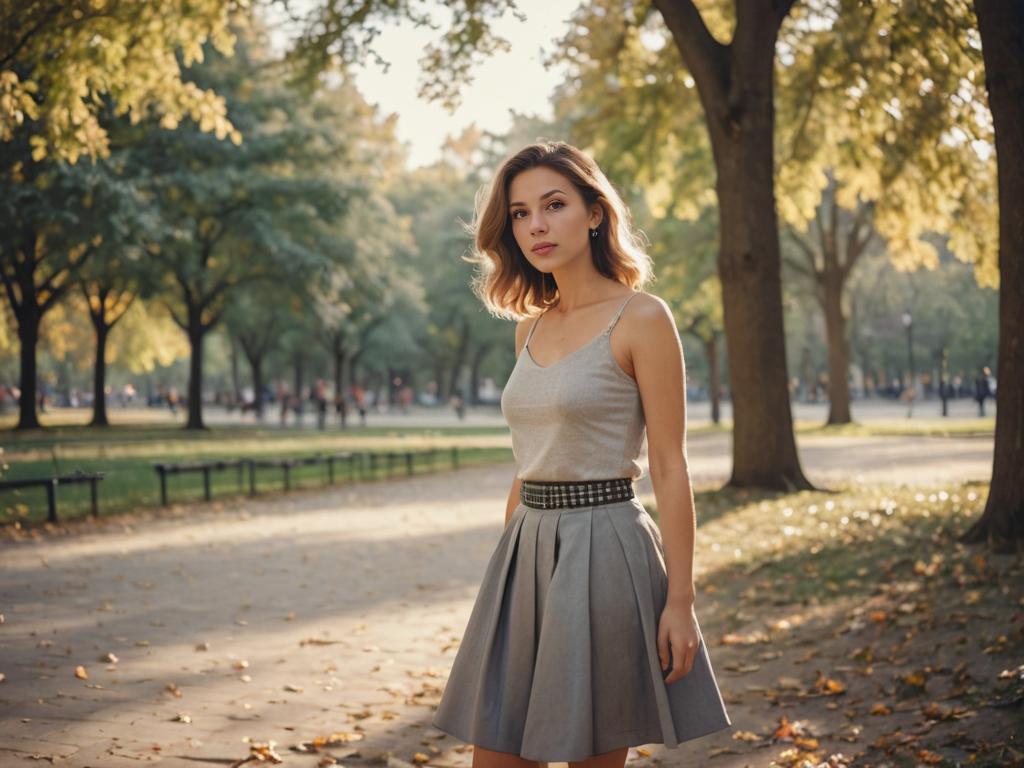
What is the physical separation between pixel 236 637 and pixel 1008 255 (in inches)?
237

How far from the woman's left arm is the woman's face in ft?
1.28

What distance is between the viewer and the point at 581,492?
2814mm

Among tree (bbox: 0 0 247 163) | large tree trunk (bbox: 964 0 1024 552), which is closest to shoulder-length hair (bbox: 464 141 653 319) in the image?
large tree trunk (bbox: 964 0 1024 552)

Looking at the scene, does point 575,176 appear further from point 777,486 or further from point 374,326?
point 374,326

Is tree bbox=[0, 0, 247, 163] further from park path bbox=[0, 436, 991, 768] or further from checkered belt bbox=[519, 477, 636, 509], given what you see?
checkered belt bbox=[519, 477, 636, 509]

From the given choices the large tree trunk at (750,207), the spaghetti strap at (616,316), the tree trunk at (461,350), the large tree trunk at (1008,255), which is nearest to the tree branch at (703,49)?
the large tree trunk at (750,207)

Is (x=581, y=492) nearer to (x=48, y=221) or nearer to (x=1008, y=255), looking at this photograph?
(x=1008, y=255)

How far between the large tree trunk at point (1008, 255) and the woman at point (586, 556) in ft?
18.4

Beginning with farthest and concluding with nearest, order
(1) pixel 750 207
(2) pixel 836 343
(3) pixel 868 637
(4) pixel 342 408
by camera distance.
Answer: (4) pixel 342 408
(2) pixel 836 343
(1) pixel 750 207
(3) pixel 868 637

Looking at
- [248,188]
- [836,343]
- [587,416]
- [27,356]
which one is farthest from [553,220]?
[836,343]

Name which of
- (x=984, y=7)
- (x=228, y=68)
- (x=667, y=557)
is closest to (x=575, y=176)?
(x=667, y=557)

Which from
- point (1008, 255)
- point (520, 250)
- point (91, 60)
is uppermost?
point (91, 60)

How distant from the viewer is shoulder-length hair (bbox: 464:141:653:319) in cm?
301

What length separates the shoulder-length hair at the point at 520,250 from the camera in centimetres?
301
